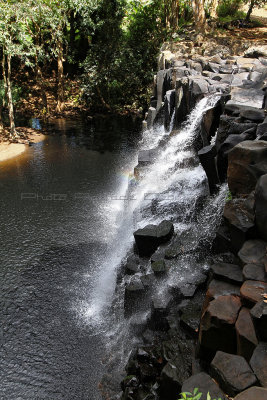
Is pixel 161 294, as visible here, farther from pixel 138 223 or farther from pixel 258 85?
pixel 258 85

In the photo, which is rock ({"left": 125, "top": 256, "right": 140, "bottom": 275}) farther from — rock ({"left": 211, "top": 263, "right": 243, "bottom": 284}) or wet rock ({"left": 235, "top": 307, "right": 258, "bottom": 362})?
wet rock ({"left": 235, "top": 307, "right": 258, "bottom": 362})

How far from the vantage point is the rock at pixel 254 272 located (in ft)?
15.9

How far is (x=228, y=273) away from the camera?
17.6ft

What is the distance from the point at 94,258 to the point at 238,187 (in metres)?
5.15

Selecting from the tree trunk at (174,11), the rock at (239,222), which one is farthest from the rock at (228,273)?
the tree trunk at (174,11)

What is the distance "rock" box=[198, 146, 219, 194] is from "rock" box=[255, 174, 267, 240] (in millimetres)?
2948

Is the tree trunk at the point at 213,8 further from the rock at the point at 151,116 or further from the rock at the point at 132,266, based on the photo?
the rock at the point at 132,266

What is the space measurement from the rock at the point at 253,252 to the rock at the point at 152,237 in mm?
3247

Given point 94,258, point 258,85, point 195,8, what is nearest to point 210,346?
point 94,258

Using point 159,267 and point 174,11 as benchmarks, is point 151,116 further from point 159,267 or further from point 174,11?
point 159,267

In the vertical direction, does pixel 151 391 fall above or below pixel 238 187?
below

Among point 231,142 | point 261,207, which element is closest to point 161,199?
point 231,142

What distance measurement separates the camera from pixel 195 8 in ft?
69.6

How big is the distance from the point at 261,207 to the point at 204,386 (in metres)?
2.76
